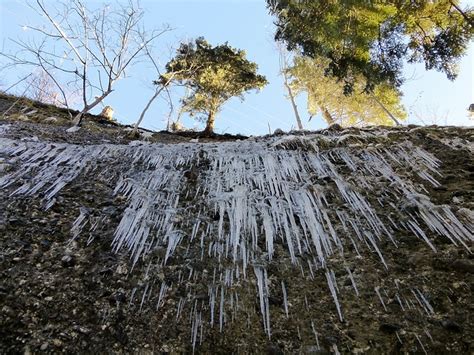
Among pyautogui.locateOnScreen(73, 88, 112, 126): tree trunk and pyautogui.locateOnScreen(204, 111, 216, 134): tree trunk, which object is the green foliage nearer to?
pyautogui.locateOnScreen(204, 111, 216, 134): tree trunk

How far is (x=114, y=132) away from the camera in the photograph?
607cm

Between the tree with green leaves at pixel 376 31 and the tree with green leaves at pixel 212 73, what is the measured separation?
89.1 inches

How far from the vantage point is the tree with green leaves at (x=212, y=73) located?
9367 mm

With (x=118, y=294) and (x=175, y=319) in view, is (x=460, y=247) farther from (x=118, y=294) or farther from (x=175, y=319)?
(x=118, y=294)

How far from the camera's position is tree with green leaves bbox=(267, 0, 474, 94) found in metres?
6.52

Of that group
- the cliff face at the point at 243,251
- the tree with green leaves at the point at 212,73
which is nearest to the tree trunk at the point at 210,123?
the tree with green leaves at the point at 212,73

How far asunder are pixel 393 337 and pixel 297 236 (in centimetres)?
86

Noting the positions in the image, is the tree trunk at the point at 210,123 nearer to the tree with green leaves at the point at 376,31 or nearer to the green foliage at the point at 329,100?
the tree with green leaves at the point at 376,31

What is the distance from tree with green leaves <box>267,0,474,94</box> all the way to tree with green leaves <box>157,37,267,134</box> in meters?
2.26

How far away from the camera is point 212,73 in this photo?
929 centimetres

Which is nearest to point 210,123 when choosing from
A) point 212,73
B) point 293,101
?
point 212,73

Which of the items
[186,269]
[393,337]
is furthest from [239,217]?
[393,337]

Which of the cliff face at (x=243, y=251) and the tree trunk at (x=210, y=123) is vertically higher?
the tree trunk at (x=210, y=123)

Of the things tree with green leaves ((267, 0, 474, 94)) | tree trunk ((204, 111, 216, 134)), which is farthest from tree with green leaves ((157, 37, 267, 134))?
tree with green leaves ((267, 0, 474, 94))
